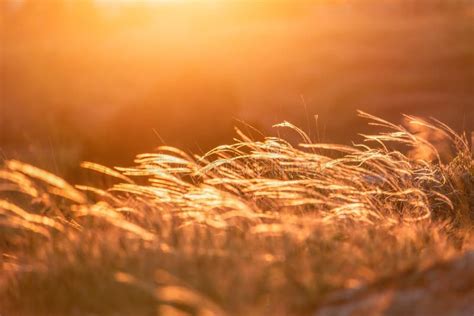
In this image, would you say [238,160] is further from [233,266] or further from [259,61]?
[259,61]

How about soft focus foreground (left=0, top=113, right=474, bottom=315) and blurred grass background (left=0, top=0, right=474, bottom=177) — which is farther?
blurred grass background (left=0, top=0, right=474, bottom=177)

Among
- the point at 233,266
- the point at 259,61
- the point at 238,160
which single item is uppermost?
the point at 233,266

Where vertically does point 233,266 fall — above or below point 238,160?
above

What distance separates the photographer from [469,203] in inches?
215

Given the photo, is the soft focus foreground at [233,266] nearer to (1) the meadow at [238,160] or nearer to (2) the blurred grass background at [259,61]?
(1) the meadow at [238,160]

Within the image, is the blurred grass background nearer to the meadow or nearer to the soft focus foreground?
the meadow

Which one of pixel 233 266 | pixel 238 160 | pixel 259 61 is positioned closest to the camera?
pixel 233 266

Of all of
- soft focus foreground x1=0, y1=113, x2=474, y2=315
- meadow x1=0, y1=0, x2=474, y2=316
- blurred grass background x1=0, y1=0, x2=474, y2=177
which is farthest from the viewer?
blurred grass background x1=0, y1=0, x2=474, y2=177

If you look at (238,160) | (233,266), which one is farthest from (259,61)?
(233,266)

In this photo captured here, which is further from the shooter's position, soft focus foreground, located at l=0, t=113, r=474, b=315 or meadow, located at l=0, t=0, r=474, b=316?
meadow, located at l=0, t=0, r=474, b=316

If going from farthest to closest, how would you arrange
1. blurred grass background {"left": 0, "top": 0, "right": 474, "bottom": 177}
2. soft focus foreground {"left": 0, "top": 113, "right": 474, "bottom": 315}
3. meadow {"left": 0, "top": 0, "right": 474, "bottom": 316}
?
blurred grass background {"left": 0, "top": 0, "right": 474, "bottom": 177}, meadow {"left": 0, "top": 0, "right": 474, "bottom": 316}, soft focus foreground {"left": 0, "top": 113, "right": 474, "bottom": 315}

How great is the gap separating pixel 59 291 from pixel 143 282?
0.55 meters

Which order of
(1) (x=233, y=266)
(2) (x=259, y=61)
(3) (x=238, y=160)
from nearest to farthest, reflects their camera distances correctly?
1. (1) (x=233, y=266)
2. (3) (x=238, y=160)
3. (2) (x=259, y=61)

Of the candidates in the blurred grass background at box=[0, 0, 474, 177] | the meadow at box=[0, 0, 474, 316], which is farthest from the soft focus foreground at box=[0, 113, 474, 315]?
the blurred grass background at box=[0, 0, 474, 177]
